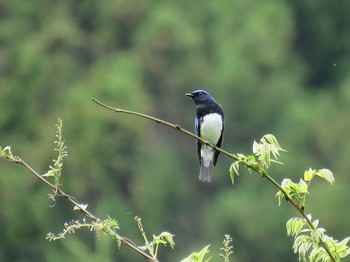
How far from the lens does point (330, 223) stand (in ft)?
96.1

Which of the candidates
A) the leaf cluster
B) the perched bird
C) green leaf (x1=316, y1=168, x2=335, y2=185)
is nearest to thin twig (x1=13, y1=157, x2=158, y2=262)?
the leaf cluster

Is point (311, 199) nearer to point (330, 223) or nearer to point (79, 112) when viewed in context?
point (330, 223)

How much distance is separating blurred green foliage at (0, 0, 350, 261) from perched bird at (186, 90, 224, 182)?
17839 millimetres

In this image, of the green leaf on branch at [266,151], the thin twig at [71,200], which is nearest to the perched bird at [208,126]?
the green leaf on branch at [266,151]

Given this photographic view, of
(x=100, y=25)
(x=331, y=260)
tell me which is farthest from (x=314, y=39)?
(x=331, y=260)

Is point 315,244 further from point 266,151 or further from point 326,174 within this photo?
point 266,151

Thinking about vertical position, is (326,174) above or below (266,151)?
below

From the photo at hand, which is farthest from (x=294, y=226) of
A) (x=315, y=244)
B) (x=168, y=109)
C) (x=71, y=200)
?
(x=168, y=109)

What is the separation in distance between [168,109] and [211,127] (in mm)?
27329

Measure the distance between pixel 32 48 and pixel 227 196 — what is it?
739 cm

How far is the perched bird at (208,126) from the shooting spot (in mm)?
8672

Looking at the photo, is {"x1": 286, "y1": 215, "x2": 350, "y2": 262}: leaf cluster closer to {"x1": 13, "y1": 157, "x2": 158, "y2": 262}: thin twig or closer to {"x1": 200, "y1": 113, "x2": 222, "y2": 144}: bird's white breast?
{"x1": 13, "y1": 157, "x2": 158, "y2": 262}: thin twig

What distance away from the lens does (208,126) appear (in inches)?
342

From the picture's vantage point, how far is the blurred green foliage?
31516mm
